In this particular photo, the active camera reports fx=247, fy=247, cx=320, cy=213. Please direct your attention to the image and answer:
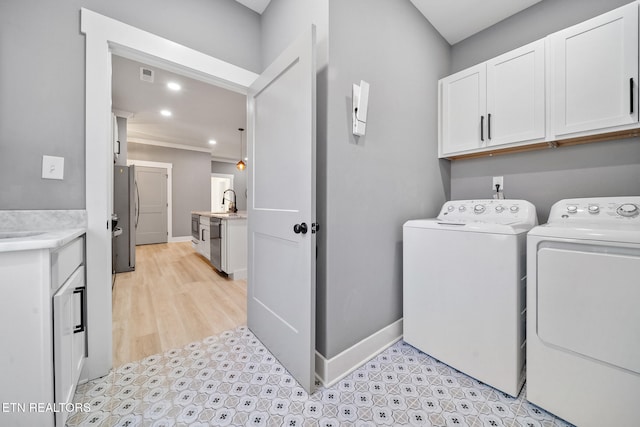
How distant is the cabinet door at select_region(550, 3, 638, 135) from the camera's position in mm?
1413

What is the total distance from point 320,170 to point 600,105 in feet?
5.78

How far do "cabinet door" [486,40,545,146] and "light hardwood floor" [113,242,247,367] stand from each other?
8.58ft

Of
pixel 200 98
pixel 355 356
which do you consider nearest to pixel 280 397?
pixel 355 356

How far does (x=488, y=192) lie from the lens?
7.20ft

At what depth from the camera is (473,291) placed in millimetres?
1426

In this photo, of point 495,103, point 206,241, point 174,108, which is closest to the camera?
point 495,103

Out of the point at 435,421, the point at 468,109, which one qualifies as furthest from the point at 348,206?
the point at 468,109

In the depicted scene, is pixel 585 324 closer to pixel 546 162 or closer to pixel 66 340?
pixel 546 162

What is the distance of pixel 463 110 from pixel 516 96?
1.18ft

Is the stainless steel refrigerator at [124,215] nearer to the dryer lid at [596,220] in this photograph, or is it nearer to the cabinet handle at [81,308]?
the cabinet handle at [81,308]

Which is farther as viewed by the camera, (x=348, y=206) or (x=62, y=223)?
(x=348, y=206)

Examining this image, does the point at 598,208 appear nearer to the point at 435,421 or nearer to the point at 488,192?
the point at 488,192

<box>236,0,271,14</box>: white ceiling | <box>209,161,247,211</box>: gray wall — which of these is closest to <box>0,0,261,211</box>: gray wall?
<box>236,0,271,14</box>: white ceiling

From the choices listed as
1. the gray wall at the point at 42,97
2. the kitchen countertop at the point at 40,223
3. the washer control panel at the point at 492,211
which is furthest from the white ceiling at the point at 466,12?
the kitchen countertop at the point at 40,223
